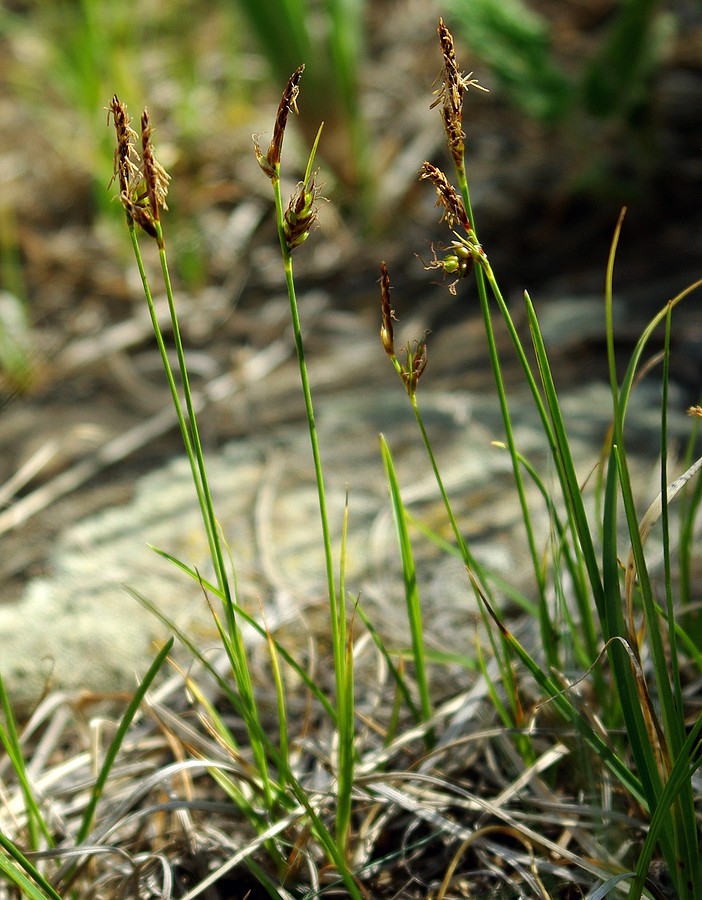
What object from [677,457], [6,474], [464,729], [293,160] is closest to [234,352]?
[6,474]

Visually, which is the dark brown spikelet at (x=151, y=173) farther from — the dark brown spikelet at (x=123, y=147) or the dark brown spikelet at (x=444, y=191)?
the dark brown spikelet at (x=444, y=191)

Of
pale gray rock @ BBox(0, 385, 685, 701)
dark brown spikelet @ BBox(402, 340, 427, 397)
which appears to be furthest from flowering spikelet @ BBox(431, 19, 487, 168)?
pale gray rock @ BBox(0, 385, 685, 701)

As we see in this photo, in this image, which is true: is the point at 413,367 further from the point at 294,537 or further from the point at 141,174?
the point at 294,537

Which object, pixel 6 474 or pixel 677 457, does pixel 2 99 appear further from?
pixel 677 457

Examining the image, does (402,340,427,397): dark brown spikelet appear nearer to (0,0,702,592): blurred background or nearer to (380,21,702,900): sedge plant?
(380,21,702,900): sedge plant

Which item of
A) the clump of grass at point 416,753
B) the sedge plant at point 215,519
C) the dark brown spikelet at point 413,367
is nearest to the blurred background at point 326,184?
the clump of grass at point 416,753

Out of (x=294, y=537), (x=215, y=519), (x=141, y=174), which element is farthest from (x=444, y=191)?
(x=294, y=537)
